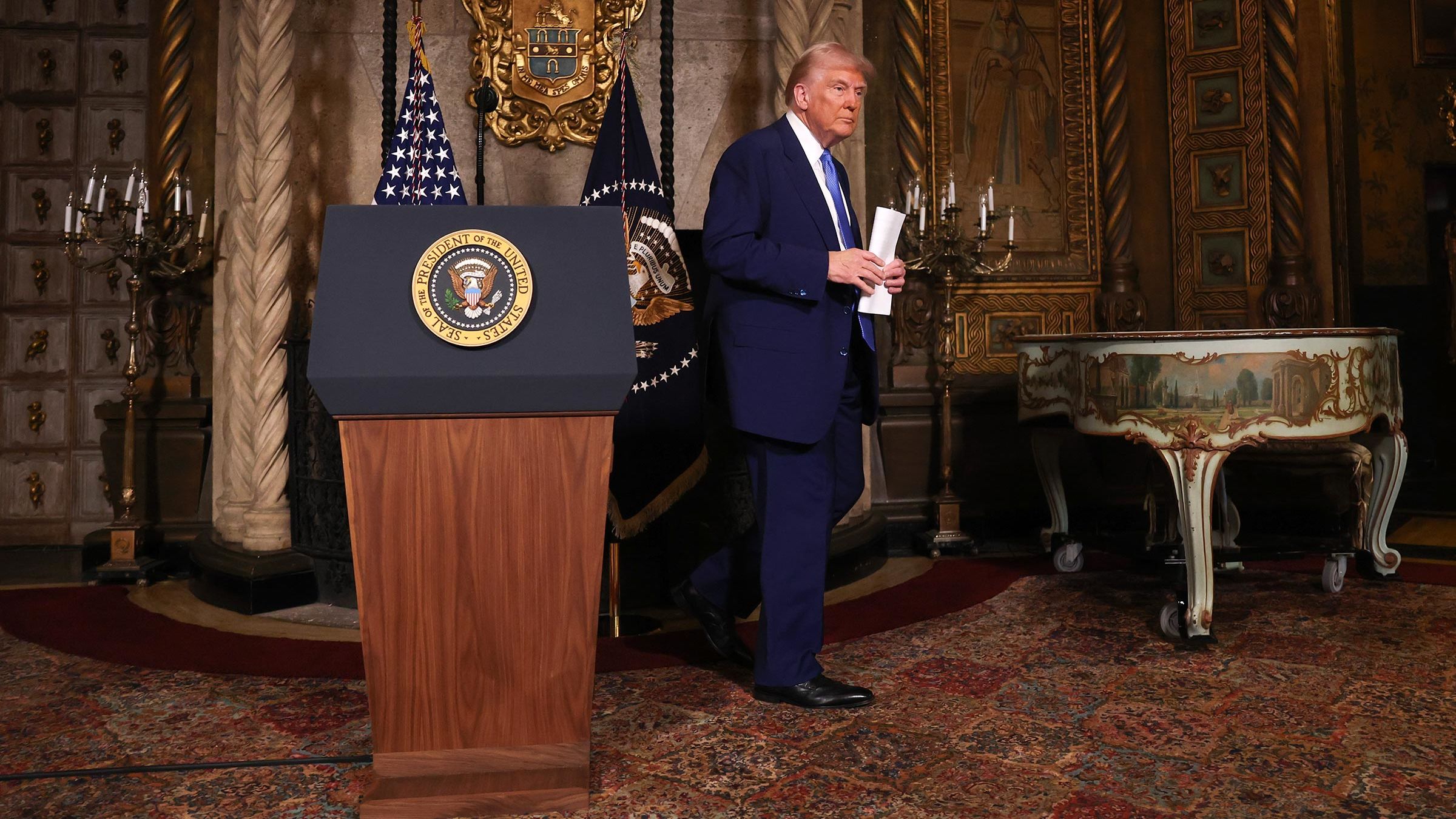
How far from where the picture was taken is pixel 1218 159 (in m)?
5.68

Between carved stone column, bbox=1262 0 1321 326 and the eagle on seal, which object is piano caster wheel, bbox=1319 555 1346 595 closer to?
carved stone column, bbox=1262 0 1321 326

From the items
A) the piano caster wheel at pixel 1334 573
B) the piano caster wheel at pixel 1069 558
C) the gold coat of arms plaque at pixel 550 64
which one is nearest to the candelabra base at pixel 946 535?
the piano caster wheel at pixel 1069 558

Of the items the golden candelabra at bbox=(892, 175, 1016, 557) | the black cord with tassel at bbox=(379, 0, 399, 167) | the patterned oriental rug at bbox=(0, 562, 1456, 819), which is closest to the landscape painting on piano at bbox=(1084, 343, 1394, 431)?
the patterned oriental rug at bbox=(0, 562, 1456, 819)

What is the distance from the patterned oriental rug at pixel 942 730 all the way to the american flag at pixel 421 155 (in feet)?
5.83

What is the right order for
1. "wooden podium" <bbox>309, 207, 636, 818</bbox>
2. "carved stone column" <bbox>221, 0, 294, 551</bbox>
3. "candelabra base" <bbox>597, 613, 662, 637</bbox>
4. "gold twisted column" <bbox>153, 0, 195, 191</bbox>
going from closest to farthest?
"wooden podium" <bbox>309, 207, 636, 818</bbox> → "candelabra base" <bbox>597, 613, 662, 637</bbox> → "carved stone column" <bbox>221, 0, 294, 551</bbox> → "gold twisted column" <bbox>153, 0, 195, 191</bbox>

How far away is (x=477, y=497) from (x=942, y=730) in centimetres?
128

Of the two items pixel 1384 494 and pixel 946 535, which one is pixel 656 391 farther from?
pixel 1384 494

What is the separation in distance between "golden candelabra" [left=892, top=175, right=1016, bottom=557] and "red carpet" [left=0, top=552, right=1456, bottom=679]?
49 centimetres

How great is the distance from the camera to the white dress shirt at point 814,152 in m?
2.76

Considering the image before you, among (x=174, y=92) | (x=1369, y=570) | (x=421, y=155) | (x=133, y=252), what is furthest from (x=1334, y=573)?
(x=174, y=92)

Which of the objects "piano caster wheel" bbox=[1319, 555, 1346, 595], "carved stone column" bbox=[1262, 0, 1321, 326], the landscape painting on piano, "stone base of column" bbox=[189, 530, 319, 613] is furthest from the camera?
"carved stone column" bbox=[1262, 0, 1321, 326]

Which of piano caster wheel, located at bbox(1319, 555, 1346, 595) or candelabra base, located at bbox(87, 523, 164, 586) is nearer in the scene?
piano caster wheel, located at bbox(1319, 555, 1346, 595)

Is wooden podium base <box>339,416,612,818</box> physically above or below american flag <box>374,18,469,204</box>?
below

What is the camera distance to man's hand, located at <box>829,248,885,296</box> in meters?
2.58
